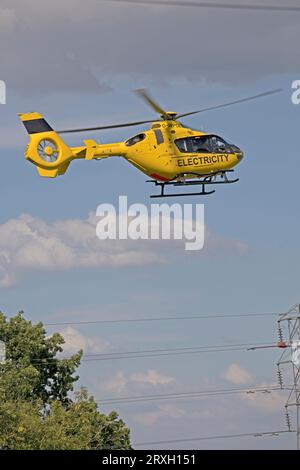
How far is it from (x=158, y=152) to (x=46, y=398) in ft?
174

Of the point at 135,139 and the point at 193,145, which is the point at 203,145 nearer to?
the point at 193,145

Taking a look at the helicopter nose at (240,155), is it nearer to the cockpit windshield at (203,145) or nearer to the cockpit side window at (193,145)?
the cockpit windshield at (203,145)

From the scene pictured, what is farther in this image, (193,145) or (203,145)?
(203,145)

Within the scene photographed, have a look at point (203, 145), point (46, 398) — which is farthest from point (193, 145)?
point (46, 398)

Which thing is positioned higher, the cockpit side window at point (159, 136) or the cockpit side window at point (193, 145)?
the cockpit side window at point (159, 136)

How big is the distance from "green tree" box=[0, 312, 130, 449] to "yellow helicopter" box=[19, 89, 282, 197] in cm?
2789

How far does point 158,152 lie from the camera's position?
286ft

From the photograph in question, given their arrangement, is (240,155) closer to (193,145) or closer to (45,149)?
(193,145)

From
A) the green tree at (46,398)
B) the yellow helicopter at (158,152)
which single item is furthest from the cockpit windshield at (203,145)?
the green tree at (46,398)

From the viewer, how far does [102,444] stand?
12962 centimetres

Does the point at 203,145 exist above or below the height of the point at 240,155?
below

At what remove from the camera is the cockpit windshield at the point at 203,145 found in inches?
3447

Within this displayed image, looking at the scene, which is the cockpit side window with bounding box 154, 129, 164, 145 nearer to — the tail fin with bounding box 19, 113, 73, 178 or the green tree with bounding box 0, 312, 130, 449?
the tail fin with bounding box 19, 113, 73, 178
